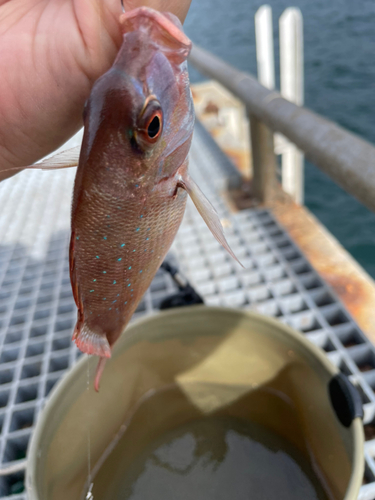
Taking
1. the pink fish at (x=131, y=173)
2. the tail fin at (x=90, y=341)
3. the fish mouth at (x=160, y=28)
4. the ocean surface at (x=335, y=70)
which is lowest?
the ocean surface at (x=335, y=70)

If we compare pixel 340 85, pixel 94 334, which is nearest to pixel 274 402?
pixel 94 334

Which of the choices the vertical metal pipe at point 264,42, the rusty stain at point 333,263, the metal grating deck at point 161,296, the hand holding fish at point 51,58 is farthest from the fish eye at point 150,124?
the vertical metal pipe at point 264,42

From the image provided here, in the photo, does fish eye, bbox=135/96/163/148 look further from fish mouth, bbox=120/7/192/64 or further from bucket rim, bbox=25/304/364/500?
bucket rim, bbox=25/304/364/500

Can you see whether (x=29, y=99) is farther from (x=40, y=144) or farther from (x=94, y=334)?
(x=94, y=334)

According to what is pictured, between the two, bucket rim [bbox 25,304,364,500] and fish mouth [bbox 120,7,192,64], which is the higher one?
fish mouth [bbox 120,7,192,64]

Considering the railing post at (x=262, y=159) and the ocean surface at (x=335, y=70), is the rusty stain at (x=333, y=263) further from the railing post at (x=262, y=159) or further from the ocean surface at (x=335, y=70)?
the ocean surface at (x=335, y=70)

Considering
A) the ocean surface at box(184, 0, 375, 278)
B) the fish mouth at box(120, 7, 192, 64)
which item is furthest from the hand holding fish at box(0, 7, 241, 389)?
the ocean surface at box(184, 0, 375, 278)

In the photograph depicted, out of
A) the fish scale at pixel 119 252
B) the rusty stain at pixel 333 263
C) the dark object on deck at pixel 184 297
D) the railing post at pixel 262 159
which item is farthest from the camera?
the railing post at pixel 262 159
